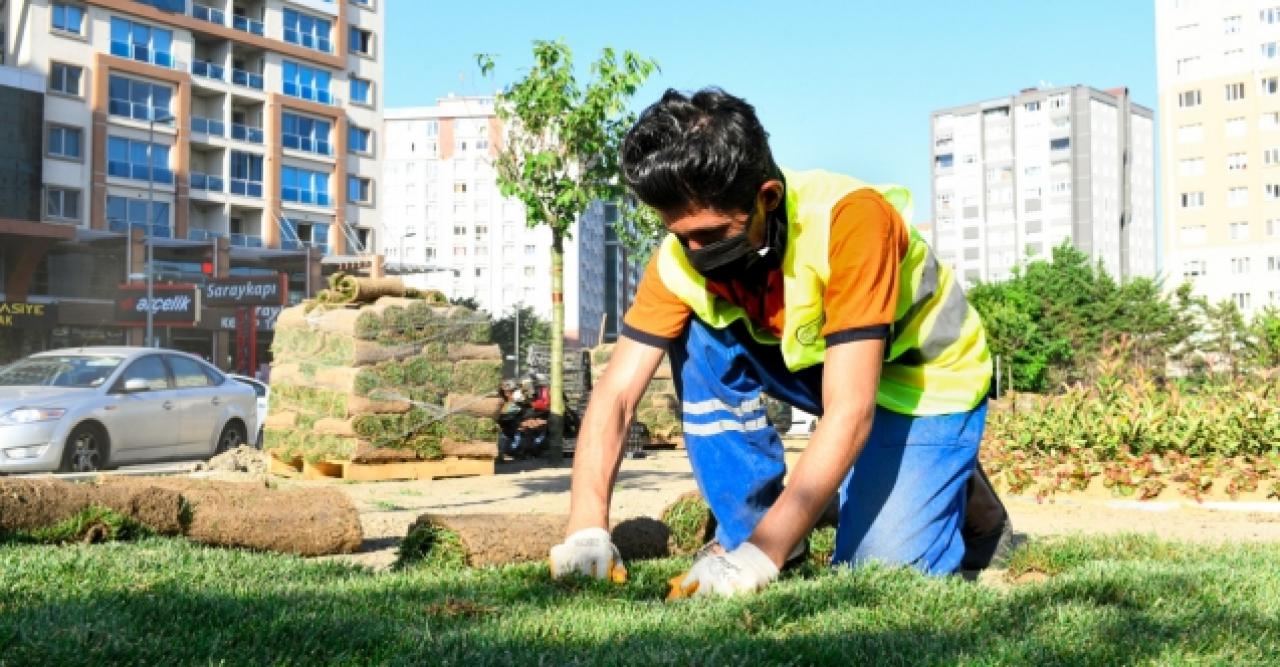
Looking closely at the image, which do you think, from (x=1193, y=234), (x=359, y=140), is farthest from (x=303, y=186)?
(x=1193, y=234)

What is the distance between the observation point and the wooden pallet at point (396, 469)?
12109 mm

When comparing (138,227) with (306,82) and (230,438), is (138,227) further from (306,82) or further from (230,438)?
(230,438)

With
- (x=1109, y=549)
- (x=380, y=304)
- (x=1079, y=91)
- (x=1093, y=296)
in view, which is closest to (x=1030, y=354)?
(x=1093, y=296)

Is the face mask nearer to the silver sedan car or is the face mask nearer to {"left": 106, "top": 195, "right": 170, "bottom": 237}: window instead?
the silver sedan car

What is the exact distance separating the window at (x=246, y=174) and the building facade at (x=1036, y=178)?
7937 cm

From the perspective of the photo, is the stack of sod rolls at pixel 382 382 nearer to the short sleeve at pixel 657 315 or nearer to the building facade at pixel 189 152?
the short sleeve at pixel 657 315

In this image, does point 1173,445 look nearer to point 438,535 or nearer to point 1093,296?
point 438,535

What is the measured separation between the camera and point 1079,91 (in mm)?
120250

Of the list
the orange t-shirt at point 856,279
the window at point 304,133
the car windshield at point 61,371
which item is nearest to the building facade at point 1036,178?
the window at point 304,133

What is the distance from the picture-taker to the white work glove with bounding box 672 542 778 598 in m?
3.27

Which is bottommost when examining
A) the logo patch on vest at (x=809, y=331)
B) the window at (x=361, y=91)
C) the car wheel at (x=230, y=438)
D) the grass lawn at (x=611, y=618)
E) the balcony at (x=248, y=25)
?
the car wheel at (x=230, y=438)

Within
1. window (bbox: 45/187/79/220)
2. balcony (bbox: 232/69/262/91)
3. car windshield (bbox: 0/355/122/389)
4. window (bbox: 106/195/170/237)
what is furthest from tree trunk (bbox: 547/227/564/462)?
balcony (bbox: 232/69/262/91)

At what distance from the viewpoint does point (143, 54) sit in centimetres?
5241

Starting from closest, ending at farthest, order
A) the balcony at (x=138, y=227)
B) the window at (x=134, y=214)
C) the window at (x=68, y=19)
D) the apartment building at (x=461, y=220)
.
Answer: the window at (x=68, y=19), the balcony at (x=138, y=227), the window at (x=134, y=214), the apartment building at (x=461, y=220)
